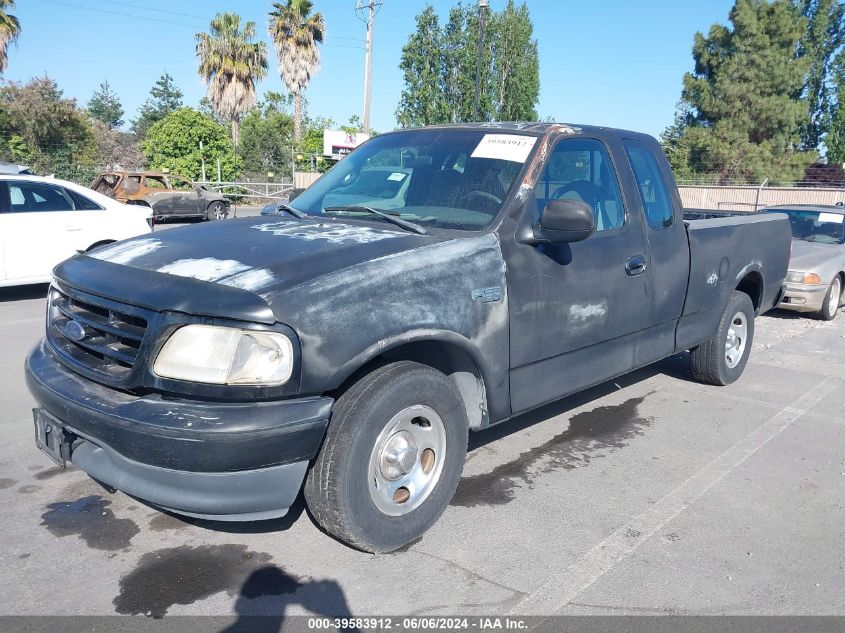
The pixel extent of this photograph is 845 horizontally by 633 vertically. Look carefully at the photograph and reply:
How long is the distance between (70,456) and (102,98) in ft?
357

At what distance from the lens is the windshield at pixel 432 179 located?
3824 mm

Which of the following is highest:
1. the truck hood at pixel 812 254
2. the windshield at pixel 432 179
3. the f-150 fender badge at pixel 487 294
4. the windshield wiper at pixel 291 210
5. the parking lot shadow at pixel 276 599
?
the windshield at pixel 432 179

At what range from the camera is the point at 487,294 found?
3.46 metres

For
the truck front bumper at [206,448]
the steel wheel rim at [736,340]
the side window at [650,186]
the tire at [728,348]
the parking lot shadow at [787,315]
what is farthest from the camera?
the parking lot shadow at [787,315]

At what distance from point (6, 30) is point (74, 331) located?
32208mm

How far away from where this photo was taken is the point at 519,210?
372 centimetres

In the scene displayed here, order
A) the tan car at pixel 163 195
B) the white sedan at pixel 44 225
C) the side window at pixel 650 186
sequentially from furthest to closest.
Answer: the tan car at pixel 163 195
the white sedan at pixel 44 225
the side window at pixel 650 186

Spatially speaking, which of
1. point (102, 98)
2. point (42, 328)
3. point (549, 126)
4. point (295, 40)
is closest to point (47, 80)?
point (295, 40)

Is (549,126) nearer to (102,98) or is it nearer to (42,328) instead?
(42,328)

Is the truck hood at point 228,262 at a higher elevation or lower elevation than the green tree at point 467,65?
lower

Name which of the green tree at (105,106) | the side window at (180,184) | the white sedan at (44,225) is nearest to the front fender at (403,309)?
the white sedan at (44,225)

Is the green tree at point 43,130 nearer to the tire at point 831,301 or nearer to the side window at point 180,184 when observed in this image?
the side window at point 180,184

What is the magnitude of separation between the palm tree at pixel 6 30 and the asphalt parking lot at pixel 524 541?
30.3m

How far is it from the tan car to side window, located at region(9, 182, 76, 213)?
11.8 meters
